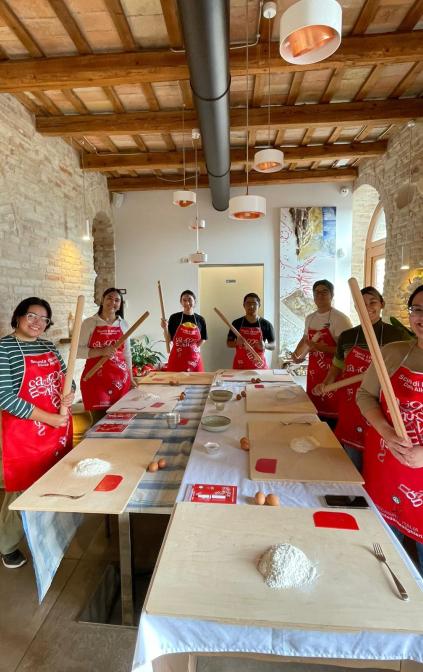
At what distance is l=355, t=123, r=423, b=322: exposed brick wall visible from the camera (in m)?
4.12

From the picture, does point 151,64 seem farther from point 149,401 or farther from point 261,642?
point 261,642

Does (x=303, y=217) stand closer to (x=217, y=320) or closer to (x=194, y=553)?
(x=217, y=320)

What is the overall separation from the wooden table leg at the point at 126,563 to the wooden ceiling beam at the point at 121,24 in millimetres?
3320

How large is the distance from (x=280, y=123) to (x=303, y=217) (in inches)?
92.7

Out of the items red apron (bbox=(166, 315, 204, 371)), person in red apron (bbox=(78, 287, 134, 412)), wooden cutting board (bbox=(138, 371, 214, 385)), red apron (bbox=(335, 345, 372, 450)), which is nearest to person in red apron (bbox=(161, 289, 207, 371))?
red apron (bbox=(166, 315, 204, 371))

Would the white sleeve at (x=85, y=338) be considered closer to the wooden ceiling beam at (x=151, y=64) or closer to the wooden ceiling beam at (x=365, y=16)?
the wooden ceiling beam at (x=151, y=64)

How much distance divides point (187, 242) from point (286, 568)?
605 centimetres

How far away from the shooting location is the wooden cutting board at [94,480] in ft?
4.22

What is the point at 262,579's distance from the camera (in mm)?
956

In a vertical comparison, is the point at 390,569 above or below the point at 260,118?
below

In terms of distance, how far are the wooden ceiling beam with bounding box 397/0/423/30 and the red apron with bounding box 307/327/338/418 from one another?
2500 mm

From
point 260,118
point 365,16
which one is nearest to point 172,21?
point 365,16

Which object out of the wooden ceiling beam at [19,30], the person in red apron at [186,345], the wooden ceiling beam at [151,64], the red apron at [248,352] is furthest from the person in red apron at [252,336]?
the wooden ceiling beam at [19,30]

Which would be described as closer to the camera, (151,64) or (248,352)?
(151,64)
